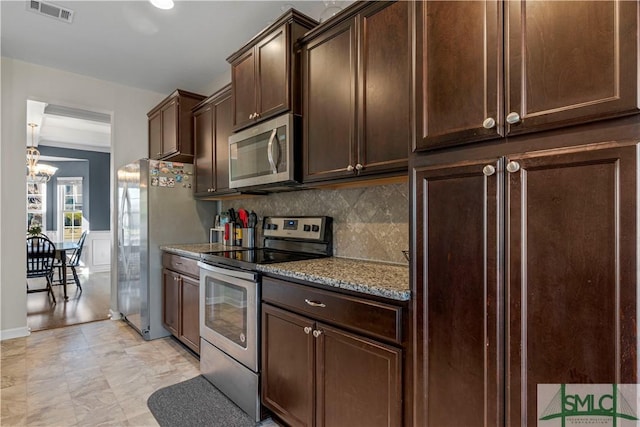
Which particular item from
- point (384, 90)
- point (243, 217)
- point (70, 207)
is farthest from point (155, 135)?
point (70, 207)

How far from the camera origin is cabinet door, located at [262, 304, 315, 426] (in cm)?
158

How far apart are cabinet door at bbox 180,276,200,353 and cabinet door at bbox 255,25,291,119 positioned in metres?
1.47

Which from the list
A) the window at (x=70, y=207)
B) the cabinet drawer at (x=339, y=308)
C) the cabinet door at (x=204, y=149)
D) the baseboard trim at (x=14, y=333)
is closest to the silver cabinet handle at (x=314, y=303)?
the cabinet drawer at (x=339, y=308)

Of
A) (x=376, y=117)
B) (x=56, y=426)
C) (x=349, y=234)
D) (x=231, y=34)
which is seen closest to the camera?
(x=376, y=117)

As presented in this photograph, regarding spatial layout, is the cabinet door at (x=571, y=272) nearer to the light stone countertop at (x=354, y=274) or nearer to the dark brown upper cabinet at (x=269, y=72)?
the light stone countertop at (x=354, y=274)

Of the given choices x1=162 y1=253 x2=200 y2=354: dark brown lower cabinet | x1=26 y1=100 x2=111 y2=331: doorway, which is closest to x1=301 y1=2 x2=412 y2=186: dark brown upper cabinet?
x1=162 y1=253 x2=200 y2=354: dark brown lower cabinet

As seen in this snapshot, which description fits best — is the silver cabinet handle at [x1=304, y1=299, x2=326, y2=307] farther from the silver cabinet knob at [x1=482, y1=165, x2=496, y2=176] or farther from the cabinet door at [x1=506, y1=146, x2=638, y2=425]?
the silver cabinet knob at [x1=482, y1=165, x2=496, y2=176]

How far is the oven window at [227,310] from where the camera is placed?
1.98 m

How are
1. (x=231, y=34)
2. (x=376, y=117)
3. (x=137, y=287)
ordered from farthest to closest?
1. (x=137, y=287)
2. (x=231, y=34)
3. (x=376, y=117)

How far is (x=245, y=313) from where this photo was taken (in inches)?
76.4

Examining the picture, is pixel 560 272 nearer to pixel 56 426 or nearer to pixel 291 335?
pixel 291 335

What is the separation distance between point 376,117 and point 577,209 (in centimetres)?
101

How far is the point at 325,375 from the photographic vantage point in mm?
1499

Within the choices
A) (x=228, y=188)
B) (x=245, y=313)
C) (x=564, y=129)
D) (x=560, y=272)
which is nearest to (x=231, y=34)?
(x=228, y=188)
